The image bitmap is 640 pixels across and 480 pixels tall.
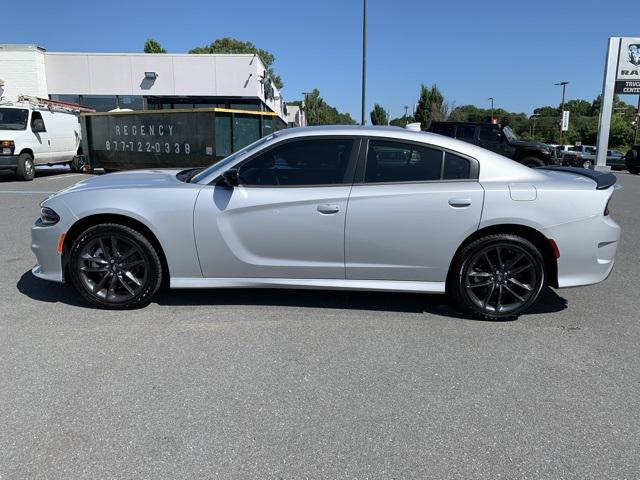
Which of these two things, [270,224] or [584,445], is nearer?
[584,445]

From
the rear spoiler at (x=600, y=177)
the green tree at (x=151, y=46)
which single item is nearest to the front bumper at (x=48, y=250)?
the rear spoiler at (x=600, y=177)

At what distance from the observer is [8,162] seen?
45.3 feet

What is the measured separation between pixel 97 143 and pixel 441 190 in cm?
1344

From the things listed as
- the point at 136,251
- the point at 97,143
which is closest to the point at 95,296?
the point at 136,251

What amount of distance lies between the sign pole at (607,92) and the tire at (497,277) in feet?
75.8

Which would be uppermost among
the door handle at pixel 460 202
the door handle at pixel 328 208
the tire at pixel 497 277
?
the door handle at pixel 460 202

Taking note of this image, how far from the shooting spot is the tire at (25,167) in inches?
554

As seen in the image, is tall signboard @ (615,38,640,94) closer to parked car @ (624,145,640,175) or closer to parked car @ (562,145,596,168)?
parked car @ (624,145,640,175)

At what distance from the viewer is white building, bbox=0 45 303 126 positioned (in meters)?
26.8

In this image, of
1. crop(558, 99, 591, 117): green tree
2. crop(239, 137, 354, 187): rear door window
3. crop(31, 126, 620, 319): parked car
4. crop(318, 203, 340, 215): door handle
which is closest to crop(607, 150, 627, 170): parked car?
crop(31, 126, 620, 319): parked car

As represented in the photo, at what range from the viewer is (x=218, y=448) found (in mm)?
2443

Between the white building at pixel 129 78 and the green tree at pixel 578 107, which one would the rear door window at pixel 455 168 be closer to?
the white building at pixel 129 78

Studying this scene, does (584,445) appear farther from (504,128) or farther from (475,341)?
(504,128)

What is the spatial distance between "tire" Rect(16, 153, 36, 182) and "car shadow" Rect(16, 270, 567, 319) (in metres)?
11.0
